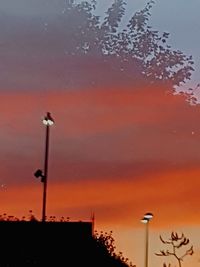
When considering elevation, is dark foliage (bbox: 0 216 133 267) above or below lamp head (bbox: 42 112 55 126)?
below

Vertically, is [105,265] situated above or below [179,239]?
below

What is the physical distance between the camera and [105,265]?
171ft

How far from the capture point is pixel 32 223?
168 feet

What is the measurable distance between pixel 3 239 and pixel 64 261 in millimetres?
3628

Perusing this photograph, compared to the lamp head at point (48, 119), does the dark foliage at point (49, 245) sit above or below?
below

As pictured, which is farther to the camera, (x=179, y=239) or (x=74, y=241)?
(x=179, y=239)

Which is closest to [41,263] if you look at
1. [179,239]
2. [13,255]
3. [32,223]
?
[13,255]

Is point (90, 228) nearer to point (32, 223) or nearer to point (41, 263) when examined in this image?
point (32, 223)

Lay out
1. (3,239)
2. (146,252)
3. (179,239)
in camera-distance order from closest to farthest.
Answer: (3,239) → (146,252) → (179,239)

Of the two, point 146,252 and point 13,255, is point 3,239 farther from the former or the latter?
point 146,252

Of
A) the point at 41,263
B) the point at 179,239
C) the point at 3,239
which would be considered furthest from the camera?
the point at 179,239

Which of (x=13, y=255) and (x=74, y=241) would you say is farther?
(x=74, y=241)

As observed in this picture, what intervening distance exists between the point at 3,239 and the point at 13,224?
97.5 inches

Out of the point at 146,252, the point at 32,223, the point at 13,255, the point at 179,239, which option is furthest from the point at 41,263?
the point at 179,239
